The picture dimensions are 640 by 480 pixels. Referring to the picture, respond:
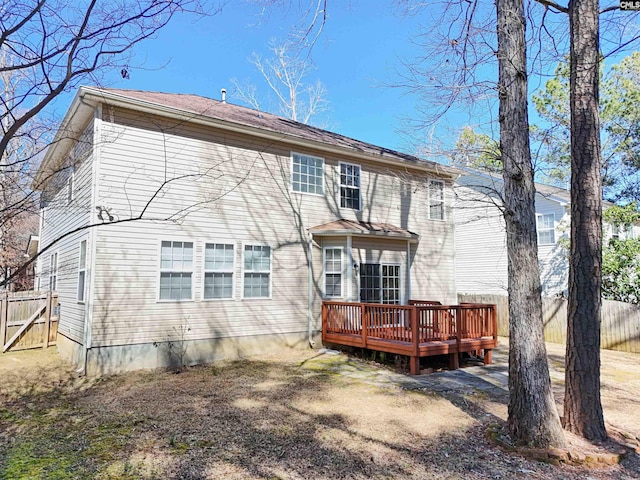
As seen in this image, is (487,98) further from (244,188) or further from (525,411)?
(244,188)

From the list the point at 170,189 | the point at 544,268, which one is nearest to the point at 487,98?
the point at 170,189

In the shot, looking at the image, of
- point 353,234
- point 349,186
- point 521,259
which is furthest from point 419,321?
point 349,186

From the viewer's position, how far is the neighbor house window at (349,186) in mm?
11664

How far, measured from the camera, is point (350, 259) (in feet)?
35.0

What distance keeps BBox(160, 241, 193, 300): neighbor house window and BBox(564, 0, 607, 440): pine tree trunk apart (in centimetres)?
707

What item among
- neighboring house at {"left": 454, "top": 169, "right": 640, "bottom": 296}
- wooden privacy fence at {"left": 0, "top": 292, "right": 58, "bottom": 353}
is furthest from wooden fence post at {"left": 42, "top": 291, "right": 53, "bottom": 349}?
neighboring house at {"left": 454, "top": 169, "right": 640, "bottom": 296}

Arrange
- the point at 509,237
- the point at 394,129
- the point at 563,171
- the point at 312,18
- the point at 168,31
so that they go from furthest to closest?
the point at 563,171 → the point at 394,129 → the point at 312,18 → the point at 509,237 → the point at 168,31

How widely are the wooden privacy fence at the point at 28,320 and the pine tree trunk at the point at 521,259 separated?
35.6ft

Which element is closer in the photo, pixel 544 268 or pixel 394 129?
pixel 394 129

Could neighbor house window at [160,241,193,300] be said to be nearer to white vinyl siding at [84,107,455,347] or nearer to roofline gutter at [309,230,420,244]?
white vinyl siding at [84,107,455,347]

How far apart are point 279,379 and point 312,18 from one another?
19.7 feet

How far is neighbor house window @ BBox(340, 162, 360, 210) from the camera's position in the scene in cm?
1166

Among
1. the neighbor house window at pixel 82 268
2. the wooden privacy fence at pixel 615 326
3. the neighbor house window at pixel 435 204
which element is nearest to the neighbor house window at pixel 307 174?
the neighbor house window at pixel 435 204

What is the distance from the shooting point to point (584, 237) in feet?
15.9
